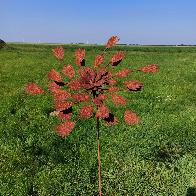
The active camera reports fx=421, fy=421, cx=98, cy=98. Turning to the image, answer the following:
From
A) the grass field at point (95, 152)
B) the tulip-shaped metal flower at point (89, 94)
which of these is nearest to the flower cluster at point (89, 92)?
the tulip-shaped metal flower at point (89, 94)

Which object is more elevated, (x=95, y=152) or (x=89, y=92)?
(x=89, y=92)

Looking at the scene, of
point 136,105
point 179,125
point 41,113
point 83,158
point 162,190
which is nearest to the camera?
point 162,190

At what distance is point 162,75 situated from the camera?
27719 mm

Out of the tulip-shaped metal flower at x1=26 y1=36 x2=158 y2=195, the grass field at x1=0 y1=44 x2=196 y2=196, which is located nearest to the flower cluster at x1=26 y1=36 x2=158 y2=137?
the tulip-shaped metal flower at x1=26 y1=36 x2=158 y2=195

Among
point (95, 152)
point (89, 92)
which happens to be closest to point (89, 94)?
point (89, 92)

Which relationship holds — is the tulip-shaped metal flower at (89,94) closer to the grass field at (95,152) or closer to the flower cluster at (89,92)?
the flower cluster at (89,92)

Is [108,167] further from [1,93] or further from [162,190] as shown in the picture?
[1,93]

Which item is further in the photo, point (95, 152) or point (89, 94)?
point (95, 152)

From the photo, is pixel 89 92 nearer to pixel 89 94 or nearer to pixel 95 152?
pixel 89 94

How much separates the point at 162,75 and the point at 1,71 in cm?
1062

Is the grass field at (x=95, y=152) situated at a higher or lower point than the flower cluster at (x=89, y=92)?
lower

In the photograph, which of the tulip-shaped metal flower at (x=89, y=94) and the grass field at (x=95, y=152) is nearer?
the tulip-shaped metal flower at (x=89, y=94)

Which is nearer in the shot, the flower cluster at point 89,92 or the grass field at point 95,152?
the flower cluster at point 89,92

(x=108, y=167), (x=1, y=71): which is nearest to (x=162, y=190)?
(x=108, y=167)
